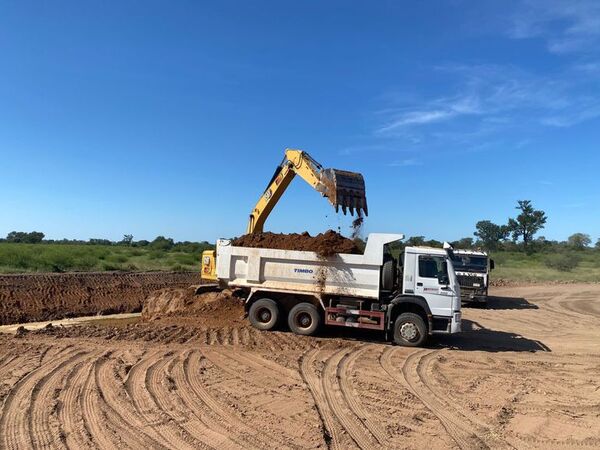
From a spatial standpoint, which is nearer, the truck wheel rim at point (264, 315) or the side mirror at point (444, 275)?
the side mirror at point (444, 275)

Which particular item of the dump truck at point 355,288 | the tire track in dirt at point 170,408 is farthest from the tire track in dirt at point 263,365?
the dump truck at point 355,288

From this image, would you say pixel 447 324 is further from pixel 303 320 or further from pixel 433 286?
A: pixel 303 320

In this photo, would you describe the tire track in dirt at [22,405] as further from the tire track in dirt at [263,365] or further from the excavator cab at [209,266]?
the excavator cab at [209,266]

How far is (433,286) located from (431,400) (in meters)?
4.61

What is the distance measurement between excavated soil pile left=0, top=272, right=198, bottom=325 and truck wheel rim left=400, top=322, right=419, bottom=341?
50.7ft

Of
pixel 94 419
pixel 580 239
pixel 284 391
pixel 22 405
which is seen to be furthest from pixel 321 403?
pixel 580 239

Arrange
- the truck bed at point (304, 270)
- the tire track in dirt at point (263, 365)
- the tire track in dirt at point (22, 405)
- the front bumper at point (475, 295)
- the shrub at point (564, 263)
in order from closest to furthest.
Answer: the tire track in dirt at point (22, 405), the tire track in dirt at point (263, 365), the truck bed at point (304, 270), the front bumper at point (475, 295), the shrub at point (564, 263)

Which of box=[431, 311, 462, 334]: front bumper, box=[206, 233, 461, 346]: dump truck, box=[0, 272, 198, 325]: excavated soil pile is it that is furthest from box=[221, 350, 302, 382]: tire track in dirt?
box=[0, 272, 198, 325]: excavated soil pile

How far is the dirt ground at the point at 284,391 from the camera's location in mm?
6039

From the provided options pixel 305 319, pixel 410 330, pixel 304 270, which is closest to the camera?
pixel 410 330

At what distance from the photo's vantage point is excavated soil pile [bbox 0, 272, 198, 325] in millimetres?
20578

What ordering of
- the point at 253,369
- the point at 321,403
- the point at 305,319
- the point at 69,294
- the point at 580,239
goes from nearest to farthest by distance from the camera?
the point at 321,403 → the point at 253,369 → the point at 305,319 → the point at 69,294 → the point at 580,239

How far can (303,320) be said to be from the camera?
1298 cm

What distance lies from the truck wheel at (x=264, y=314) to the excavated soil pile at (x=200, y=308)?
1.22 meters
